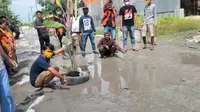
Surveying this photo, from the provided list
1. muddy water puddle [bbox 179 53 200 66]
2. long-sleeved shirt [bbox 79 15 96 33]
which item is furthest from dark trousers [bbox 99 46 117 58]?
muddy water puddle [bbox 179 53 200 66]

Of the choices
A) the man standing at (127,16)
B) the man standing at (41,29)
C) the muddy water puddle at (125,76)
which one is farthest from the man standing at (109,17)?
the man standing at (41,29)

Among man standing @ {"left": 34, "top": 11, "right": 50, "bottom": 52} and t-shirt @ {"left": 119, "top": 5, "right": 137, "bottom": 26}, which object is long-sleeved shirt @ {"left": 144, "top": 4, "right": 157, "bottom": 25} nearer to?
t-shirt @ {"left": 119, "top": 5, "right": 137, "bottom": 26}

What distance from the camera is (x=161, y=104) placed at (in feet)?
17.7

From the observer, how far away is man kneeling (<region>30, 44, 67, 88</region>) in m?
6.70

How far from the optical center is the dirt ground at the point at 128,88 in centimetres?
553

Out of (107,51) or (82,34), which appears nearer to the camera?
(107,51)

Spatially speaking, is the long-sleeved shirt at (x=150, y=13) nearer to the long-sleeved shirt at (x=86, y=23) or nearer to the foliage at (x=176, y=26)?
the long-sleeved shirt at (x=86, y=23)

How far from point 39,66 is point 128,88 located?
6.43ft

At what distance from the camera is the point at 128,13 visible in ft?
34.8

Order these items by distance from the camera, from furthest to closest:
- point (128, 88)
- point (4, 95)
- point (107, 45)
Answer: point (107, 45)
point (128, 88)
point (4, 95)

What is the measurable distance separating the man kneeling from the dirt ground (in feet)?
0.90

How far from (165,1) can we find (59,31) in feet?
29.3

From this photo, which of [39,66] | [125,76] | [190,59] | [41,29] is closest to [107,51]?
[125,76]

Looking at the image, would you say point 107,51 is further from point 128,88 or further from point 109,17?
point 128,88
